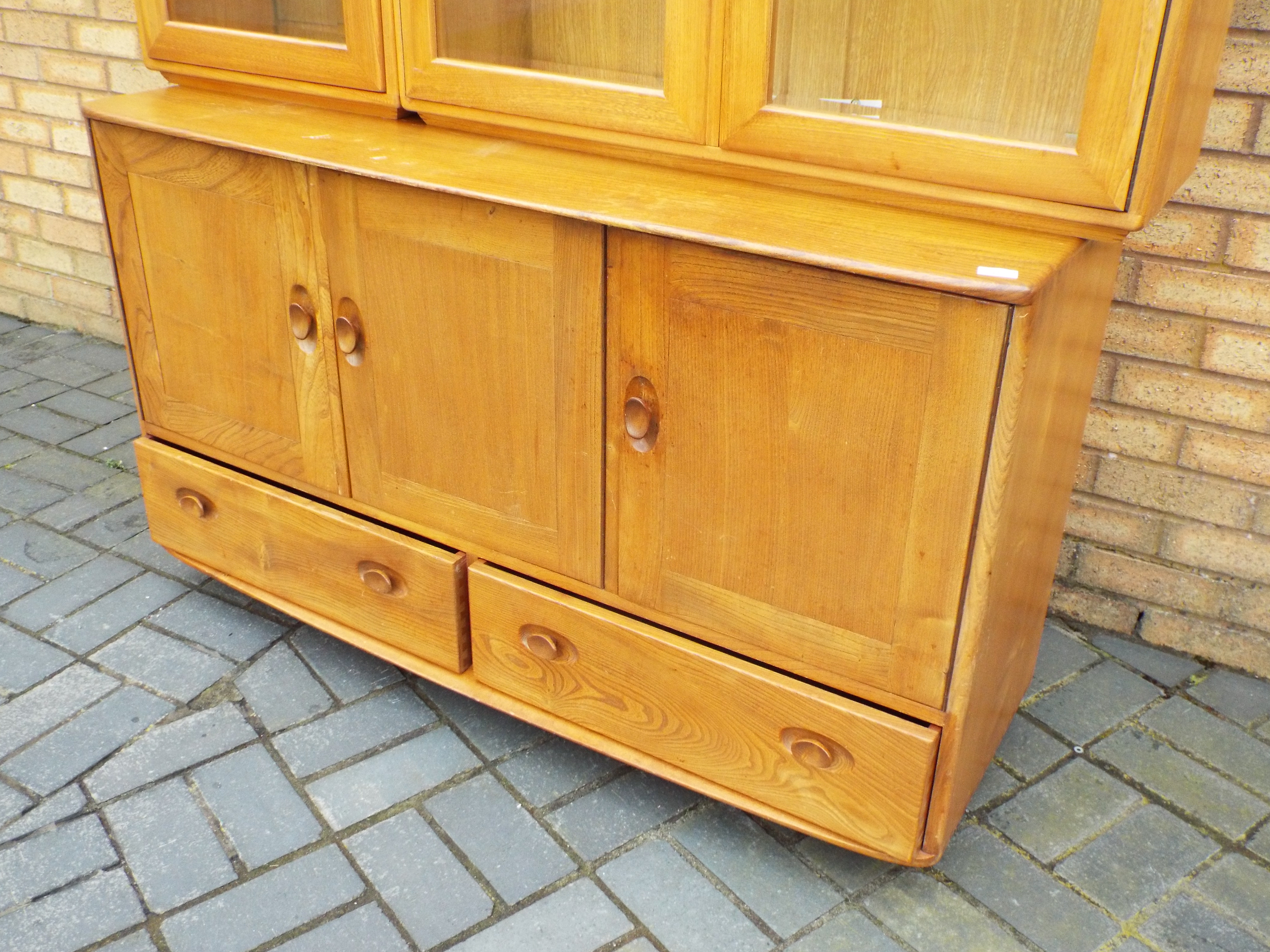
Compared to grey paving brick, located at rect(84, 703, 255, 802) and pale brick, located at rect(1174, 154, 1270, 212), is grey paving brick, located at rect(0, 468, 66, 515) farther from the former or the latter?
pale brick, located at rect(1174, 154, 1270, 212)

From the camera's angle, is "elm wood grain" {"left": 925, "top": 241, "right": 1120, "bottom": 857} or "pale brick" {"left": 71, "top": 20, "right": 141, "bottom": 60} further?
"pale brick" {"left": 71, "top": 20, "right": 141, "bottom": 60}

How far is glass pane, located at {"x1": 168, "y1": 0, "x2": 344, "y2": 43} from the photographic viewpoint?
197 cm

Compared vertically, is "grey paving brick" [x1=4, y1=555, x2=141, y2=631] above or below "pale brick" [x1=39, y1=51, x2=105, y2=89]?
below

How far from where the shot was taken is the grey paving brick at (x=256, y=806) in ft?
6.15

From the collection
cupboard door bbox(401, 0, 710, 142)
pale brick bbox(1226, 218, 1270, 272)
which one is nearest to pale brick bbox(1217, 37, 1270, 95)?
pale brick bbox(1226, 218, 1270, 272)

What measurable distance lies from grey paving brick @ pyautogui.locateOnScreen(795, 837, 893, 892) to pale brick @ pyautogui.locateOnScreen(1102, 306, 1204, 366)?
1.09 meters

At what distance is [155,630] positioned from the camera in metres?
2.38

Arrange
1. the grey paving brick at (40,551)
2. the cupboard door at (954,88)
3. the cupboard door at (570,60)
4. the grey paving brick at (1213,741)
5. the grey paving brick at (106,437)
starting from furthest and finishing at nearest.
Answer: the grey paving brick at (106,437) < the grey paving brick at (40,551) < the grey paving brick at (1213,741) < the cupboard door at (570,60) < the cupboard door at (954,88)

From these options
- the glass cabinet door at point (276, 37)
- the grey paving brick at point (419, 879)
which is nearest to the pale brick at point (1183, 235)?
the glass cabinet door at point (276, 37)

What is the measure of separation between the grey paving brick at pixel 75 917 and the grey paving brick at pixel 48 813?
0.54ft

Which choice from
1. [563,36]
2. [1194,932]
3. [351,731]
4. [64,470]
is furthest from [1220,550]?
[64,470]

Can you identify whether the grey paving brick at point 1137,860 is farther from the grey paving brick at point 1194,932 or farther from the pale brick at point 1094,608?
the pale brick at point 1094,608

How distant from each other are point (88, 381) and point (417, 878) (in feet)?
7.63

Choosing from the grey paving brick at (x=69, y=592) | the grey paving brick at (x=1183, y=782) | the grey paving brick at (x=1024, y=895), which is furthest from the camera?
the grey paving brick at (x=69, y=592)
